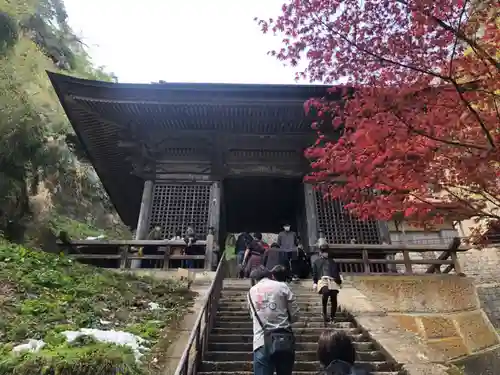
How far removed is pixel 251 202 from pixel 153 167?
4699 millimetres

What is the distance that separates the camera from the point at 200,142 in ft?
38.5

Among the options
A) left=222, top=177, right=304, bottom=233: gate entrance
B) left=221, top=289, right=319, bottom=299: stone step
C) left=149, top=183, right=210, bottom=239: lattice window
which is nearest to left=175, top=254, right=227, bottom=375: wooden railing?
left=221, top=289, right=319, bottom=299: stone step

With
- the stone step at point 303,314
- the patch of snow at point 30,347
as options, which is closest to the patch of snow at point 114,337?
the patch of snow at point 30,347

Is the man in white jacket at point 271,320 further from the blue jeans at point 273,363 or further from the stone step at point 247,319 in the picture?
the stone step at point 247,319

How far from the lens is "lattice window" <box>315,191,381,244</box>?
10.9 m

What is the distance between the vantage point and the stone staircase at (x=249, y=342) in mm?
4801

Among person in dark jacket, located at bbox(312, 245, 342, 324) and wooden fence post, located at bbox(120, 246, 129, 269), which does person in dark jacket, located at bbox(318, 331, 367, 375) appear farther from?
wooden fence post, located at bbox(120, 246, 129, 269)

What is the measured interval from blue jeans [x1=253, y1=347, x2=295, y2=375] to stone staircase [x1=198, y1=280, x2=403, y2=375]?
0.97 m

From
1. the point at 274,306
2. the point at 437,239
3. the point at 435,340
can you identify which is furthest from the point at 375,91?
the point at 437,239

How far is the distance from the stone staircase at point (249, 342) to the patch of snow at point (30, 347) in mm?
1890

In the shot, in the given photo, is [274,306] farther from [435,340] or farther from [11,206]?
[11,206]

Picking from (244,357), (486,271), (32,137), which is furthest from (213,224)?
(486,271)

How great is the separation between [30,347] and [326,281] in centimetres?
412

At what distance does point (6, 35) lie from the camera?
32.2 ft
